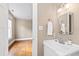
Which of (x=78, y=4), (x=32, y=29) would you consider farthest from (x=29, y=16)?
(x=78, y=4)

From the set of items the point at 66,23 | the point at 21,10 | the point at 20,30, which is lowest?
the point at 20,30

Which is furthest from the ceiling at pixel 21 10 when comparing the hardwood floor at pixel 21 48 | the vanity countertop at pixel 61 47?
the vanity countertop at pixel 61 47

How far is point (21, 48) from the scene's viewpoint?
1569 mm

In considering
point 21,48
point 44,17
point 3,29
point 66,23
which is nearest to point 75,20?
point 66,23

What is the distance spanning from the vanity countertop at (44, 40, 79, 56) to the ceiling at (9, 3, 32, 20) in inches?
18.7

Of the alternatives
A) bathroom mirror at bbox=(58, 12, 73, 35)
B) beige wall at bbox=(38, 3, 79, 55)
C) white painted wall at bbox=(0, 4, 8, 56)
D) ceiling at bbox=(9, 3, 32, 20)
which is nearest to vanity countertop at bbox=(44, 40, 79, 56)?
beige wall at bbox=(38, 3, 79, 55)

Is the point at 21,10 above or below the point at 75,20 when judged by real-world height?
above

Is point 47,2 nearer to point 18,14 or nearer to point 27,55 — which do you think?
point 18,14

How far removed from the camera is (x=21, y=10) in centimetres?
157

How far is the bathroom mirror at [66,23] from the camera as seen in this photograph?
1596 millimetres

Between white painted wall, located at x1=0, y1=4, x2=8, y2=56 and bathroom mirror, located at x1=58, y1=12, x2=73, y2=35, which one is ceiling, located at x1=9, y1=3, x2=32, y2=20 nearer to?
white painted wall, located at x1=0, y1=4, x2=8, y2=56

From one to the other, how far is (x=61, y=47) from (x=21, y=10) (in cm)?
80

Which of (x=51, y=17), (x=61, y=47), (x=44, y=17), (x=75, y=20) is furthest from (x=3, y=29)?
(x=75, y=20)

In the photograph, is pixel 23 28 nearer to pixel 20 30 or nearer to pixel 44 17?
pixel 20 30
